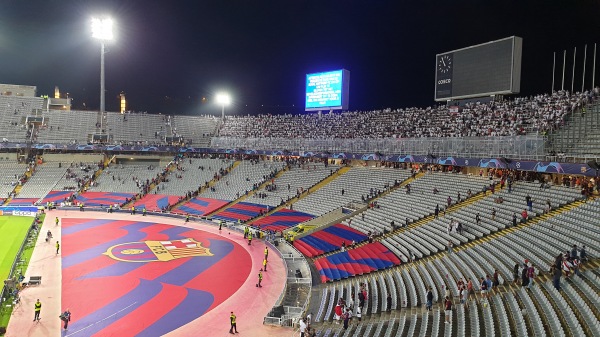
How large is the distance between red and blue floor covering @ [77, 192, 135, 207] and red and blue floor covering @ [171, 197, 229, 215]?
Result: 9.88m

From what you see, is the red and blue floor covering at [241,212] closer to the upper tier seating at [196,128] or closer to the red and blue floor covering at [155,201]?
the red and blue floor covering at [155,201]

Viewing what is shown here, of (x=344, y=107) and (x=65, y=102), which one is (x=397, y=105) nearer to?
(x=344, y=107)

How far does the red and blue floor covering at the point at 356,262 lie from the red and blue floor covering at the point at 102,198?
125 feet

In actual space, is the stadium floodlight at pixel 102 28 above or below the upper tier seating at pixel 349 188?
above

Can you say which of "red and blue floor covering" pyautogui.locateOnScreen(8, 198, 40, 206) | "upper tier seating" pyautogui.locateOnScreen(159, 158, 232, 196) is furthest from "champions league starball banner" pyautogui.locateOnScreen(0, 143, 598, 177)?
"red and blue floor covering" pyautogui.locateOnScreen(8, 198, 40, 206)

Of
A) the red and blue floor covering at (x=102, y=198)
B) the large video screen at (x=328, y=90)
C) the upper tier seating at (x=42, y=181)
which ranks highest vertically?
the large video screen at (x=328, y=90)

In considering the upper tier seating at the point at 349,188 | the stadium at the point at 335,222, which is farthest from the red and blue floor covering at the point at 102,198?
the upper tier seating at the point at 349,188

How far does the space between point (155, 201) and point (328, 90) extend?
92.2ft

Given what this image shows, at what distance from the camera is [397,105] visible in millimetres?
66125

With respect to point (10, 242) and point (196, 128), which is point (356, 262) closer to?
point (10, 242)

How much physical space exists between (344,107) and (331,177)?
11.9m

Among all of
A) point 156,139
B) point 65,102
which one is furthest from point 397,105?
point 65,102

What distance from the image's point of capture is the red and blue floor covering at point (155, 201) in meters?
55.3

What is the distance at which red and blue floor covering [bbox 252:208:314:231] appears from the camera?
41188mm
